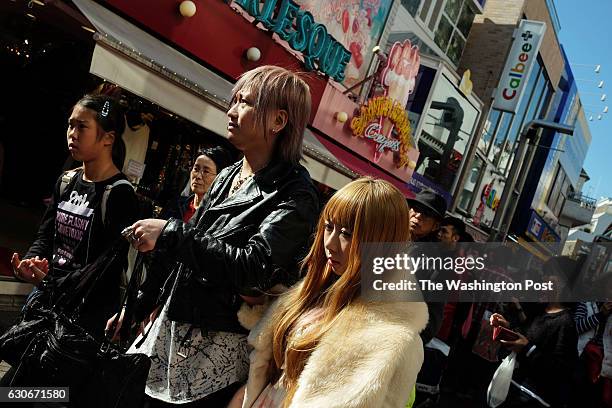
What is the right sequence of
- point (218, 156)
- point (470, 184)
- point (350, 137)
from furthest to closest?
1. point (470, 184)
2. point (350, 137)
3. point (218, 156)

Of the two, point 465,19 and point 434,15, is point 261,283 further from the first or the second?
point 465,19

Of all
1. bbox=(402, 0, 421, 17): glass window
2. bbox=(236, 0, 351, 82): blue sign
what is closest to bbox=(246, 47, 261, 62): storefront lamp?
bbox=(236, 0, 351, 82): blue sign

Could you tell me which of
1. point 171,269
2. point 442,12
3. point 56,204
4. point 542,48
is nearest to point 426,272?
point 171,269

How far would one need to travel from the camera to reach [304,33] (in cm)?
830


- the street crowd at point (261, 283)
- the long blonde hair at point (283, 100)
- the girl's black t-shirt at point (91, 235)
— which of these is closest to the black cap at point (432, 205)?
the street crowd at point (261, 283)

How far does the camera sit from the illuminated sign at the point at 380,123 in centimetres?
1088

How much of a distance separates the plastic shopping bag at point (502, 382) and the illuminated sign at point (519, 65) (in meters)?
16.4

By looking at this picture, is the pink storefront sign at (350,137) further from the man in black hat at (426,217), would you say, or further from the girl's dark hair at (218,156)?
the man in black hat at (426,217)

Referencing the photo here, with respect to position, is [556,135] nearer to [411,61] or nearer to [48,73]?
[411,61]

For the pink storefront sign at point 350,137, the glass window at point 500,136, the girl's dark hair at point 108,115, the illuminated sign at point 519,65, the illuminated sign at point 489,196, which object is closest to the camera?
the girl's dark hair at point 108,115

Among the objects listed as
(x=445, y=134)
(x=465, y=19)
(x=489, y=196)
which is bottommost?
(x=489, y=196)

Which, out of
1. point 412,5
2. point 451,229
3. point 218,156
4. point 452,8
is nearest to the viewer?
point 451,229

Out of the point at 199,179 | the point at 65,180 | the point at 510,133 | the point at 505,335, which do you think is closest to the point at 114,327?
the point at 65,180

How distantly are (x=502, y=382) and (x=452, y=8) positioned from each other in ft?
49.7
